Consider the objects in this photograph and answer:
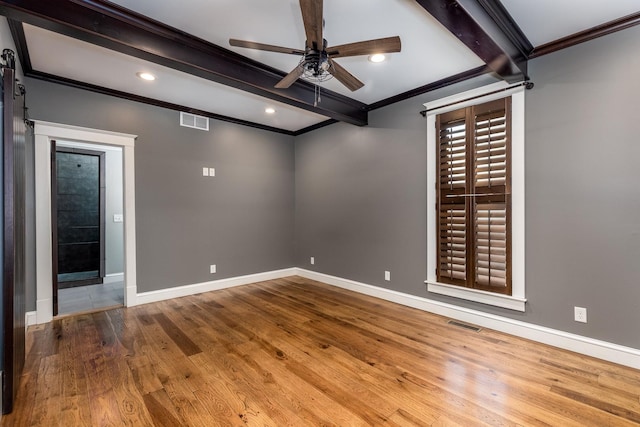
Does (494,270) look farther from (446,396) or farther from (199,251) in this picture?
(199,251)

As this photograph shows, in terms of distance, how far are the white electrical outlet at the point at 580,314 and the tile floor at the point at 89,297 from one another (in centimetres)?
511

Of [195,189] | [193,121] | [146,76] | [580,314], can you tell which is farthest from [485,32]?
[195,189]

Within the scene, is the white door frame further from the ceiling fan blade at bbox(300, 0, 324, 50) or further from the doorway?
the ceiling fan blade at bbox(300, 0, 324, 50)

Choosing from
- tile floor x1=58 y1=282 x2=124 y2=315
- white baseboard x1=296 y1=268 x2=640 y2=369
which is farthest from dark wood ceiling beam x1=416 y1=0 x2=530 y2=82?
tile floor x1=58 y1=282 x2=124 y2=315

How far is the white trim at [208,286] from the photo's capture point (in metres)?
3.96

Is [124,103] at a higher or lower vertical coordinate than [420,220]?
higher

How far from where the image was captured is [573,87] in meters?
2.60

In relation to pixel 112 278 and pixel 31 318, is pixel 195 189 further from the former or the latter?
pixel 112 278

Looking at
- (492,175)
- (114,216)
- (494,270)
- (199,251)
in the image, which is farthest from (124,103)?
(494,270)

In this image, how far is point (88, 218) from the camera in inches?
206

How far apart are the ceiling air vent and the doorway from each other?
181cm

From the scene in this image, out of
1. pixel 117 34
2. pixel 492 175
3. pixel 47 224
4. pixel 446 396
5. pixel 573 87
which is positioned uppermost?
pixel 117 34

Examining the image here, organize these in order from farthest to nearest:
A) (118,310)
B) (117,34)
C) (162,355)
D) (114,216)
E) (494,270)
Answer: (114,216), (118,310), (494,270), (162,355), (117,34)

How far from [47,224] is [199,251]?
174 cm
